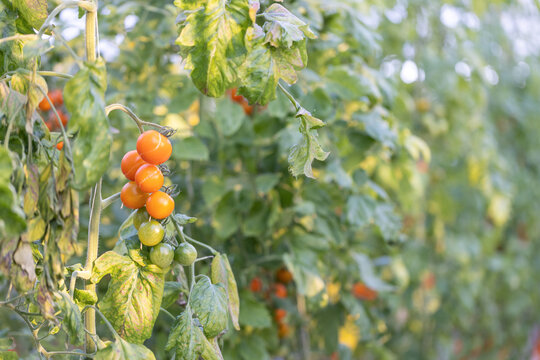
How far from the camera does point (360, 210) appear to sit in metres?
1.11

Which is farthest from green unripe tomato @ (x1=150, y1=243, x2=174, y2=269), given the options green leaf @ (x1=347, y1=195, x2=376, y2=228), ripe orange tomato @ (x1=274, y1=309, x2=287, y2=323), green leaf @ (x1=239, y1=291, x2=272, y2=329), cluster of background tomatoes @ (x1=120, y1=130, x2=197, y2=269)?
ripe orange tomato @ (x1=274, y1=309, x2=287, y2=323)

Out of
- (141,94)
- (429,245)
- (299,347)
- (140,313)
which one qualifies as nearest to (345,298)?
(299,347)

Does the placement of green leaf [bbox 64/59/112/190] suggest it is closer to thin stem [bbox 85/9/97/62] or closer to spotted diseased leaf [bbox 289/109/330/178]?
thin stem [bbox 85/9/97/62]

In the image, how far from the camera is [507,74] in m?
2.67

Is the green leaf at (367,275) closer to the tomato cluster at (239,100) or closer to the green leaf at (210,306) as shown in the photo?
the tomato cluster at (239,100)

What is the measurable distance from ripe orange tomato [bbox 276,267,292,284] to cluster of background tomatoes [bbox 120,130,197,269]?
2.27 feet

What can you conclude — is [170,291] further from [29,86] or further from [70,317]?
[29,86]

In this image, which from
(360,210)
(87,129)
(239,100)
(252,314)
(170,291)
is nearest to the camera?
(87,129)

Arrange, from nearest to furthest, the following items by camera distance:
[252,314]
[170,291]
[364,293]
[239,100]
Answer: [170,291], [252,314], [239,100], [364,293]

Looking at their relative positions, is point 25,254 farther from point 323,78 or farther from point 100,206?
point 323,78

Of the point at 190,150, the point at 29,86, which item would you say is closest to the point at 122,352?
the point at 29,86

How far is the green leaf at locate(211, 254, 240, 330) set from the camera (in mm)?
648

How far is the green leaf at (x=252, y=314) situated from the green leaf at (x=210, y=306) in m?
0.39

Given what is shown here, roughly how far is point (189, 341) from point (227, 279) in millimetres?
104
